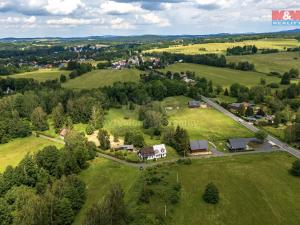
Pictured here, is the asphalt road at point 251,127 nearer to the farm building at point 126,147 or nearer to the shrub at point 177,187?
the shrub at point 177,187

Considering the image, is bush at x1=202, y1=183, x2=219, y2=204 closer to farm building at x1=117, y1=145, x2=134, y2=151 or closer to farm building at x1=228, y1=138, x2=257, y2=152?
farm building at x1=228, y1=138, x2=257, y2=152

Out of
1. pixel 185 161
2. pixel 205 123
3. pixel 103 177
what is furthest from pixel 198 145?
pixel 103 177

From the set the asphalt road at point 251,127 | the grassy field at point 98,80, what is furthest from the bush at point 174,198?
the grassy field at point 98,80

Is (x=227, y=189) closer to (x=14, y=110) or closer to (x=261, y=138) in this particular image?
(x=261, y=138)

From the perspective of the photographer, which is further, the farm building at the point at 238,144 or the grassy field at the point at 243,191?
the farm building at the point at 238,144

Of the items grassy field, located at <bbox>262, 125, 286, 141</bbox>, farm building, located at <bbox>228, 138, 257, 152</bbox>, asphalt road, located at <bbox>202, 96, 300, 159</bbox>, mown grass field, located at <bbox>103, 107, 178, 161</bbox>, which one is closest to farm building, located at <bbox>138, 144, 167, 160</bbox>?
mown grass field, located at <bbox>103, 107, 178, 161</bbox>

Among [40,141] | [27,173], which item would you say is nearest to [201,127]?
[40,141]
